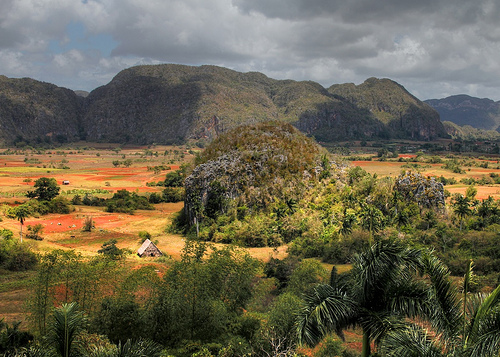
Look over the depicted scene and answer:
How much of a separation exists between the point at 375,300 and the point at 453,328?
165cm

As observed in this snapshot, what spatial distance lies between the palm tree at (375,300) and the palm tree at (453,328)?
16.0 inches

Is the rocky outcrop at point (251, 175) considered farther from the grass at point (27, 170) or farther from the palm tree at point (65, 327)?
the grass at point (27, 170)

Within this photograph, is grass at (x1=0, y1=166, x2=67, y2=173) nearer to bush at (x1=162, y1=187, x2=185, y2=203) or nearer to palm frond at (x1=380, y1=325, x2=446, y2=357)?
bush at (x1=162, y1=187, x2=185, y2=203)

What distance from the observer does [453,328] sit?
7.08 m

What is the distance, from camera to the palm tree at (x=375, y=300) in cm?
798

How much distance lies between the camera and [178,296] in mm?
12430

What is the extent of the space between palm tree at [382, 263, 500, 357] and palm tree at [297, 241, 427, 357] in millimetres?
406

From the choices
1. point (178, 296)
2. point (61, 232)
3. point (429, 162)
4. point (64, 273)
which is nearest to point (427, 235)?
point (178, 296)

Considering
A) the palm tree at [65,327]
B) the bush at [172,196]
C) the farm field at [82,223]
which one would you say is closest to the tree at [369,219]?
the farm field at [82,223]

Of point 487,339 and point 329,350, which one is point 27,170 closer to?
point 329,350

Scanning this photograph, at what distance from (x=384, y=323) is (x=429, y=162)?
104594 millimetres

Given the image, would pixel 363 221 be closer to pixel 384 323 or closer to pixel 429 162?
pixel 384 323

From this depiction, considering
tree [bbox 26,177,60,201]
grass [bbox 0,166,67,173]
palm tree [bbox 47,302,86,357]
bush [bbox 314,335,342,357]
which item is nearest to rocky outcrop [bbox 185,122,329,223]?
tree [bbox 26,177,60,201]

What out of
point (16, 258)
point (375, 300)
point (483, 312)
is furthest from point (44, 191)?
point (483, 312)
